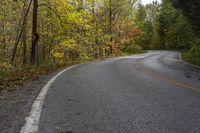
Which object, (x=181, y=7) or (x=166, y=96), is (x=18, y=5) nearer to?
(x=181, y=7)

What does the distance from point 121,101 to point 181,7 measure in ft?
54.6

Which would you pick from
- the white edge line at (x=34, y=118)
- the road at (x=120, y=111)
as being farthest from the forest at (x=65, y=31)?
the road at (x=120, y=111)

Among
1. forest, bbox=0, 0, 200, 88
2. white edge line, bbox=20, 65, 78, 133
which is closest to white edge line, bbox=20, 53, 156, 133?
white edge line, bbox=20, 65, 78, 133

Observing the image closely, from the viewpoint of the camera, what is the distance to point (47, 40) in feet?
113

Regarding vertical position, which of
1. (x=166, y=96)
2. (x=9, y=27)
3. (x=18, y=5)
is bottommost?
(x=166, y=96)

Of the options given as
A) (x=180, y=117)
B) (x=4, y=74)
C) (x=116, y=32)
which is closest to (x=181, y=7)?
(x=4, y=74)

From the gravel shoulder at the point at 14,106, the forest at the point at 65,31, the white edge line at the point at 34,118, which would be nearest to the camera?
the white edge line at the point at 34,118

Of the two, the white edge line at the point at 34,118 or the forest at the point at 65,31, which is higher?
the forest at the point at 65,31

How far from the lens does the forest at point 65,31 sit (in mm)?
20547

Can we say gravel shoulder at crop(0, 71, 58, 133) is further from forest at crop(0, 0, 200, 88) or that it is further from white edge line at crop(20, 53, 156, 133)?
forest at crop(0, 0, 200, 88)

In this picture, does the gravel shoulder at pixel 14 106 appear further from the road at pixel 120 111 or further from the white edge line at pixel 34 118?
the road at pixel 120 111

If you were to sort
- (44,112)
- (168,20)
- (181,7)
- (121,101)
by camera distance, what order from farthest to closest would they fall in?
(168,20) < (181,7) < (121,101) < (44,112)

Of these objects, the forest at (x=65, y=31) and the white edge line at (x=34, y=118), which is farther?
the forest at (x=65, y=31)

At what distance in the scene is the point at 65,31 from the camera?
29.2 metres
